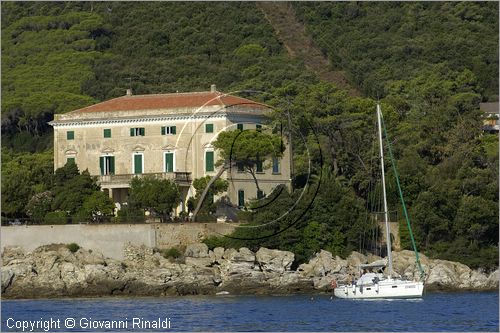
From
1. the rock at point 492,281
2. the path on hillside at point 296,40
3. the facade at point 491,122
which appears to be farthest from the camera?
the path on hillside at point 296,40

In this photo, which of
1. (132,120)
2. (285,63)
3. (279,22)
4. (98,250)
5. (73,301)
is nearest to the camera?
(73,301)

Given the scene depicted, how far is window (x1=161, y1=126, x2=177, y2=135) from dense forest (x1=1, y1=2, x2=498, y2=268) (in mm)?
3271

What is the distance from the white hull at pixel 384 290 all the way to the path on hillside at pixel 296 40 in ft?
144

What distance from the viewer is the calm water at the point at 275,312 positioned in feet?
138

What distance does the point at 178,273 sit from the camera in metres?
53.2

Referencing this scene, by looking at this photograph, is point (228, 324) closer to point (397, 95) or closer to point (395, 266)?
point (395, 266)

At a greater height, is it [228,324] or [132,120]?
[132,120]

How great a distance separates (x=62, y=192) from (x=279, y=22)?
5292cm

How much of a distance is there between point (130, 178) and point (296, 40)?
4902cm

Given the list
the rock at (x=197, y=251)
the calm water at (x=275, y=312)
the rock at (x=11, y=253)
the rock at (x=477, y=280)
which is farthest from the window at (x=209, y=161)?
the rock at (x=477, y=280)

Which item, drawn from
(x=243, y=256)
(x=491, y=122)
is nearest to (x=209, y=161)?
(x=243, y=256)

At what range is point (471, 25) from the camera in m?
103

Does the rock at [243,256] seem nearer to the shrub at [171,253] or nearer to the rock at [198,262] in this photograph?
the rock at [198,262]

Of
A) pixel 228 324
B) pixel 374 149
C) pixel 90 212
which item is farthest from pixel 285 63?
pixel 228 324
